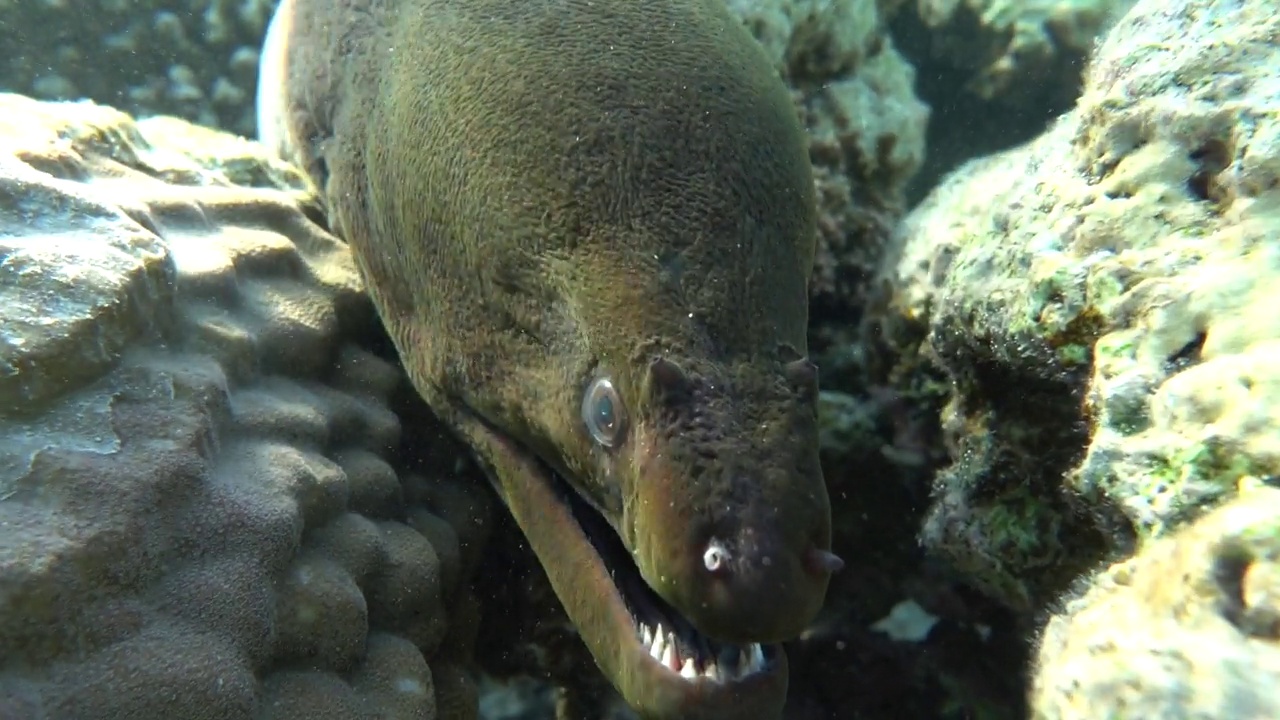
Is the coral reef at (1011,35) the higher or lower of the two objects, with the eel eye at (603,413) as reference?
higher

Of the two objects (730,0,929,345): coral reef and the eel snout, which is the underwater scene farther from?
(730,0,929,345): coral reef

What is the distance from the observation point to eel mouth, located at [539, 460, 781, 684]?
1.78 metres

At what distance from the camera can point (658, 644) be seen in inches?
73.7

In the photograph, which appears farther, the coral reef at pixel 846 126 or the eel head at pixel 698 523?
the coral reef at pixel 846 126

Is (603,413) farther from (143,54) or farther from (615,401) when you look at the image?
(143,54)

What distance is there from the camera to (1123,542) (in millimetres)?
1585

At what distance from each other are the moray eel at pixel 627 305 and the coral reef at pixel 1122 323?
0.53 m

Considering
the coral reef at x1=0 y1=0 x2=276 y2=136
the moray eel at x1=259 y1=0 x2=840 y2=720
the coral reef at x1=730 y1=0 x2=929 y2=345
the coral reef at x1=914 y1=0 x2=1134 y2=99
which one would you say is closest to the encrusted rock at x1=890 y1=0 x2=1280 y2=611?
the moray eel at x1=259 y1=0 x2=840 y2=720

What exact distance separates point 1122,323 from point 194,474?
6.54ft

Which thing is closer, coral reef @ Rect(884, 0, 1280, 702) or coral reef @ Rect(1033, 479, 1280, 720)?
coral reef @ Rect(1033, 479, 1280, 720)

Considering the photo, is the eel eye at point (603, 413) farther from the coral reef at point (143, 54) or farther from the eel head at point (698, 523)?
the coral reef at point (143, 54)

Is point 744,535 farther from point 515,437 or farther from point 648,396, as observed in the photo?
point 515,437

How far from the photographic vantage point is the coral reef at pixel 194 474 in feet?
5.41

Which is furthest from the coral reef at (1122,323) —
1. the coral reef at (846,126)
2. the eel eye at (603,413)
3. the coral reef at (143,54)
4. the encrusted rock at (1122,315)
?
the coral reef at (143,54)
